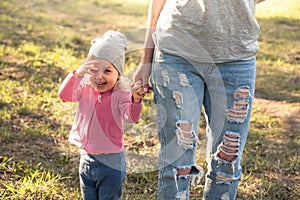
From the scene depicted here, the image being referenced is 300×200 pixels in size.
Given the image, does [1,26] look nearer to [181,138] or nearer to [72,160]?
[72,160]

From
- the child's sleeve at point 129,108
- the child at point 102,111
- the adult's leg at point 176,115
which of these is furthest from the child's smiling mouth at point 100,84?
the adult's leg at point 176,115

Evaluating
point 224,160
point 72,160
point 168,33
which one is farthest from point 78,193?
point 168,33

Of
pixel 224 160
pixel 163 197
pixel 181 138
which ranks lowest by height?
pixel 163 197

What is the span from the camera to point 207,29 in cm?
213

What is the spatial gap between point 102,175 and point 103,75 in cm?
47

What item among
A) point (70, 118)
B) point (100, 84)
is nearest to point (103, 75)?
point (100, 84)

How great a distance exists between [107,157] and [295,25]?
20.6 feet

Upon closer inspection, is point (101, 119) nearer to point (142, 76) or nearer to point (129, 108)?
point (129, 108)

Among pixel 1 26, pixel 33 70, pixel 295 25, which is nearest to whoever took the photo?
pixel 33 70

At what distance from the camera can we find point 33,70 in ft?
17.2

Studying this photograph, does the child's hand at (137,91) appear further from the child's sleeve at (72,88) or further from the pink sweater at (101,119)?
the child's sleeve at (72,88)

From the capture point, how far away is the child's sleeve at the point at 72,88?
95.1 inches

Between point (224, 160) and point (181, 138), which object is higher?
point (181, 138)

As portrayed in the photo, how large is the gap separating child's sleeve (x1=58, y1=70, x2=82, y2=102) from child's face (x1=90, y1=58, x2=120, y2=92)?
95 mm
